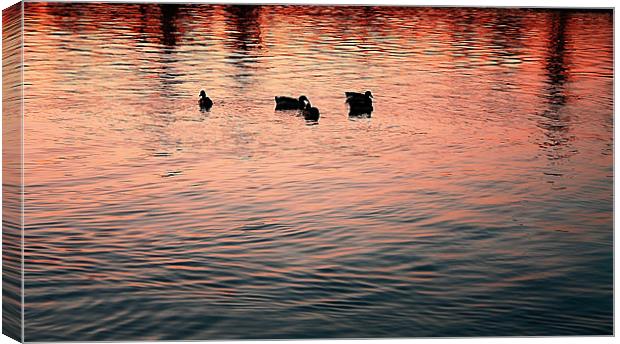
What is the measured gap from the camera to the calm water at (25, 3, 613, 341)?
305 inches

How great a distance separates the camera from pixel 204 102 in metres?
7.91

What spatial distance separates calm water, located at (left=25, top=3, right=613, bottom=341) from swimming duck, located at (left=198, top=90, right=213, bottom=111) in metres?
0.07

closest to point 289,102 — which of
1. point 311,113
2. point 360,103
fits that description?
point 311,113

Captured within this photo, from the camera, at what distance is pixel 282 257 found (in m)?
7.90

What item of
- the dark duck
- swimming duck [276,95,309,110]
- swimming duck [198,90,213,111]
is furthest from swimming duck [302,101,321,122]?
swimming duck [198,90,213,111]

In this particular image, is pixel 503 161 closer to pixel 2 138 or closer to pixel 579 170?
pixel 579 170

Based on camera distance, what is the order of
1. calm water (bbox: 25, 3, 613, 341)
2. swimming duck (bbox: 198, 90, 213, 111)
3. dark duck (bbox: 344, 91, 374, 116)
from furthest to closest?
dark duck (bbox: 344, 91, 374, 116) → swimming duck (bbox: 198, 90, 213, 111) → calm water (bbox: 25, 3, 613, 341)

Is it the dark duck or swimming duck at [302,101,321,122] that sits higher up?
the dark duck

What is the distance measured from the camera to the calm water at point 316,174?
7.73 metres

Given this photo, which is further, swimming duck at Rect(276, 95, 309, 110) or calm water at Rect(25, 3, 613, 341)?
swimming duck at Rect(276, 95, 309, 110)

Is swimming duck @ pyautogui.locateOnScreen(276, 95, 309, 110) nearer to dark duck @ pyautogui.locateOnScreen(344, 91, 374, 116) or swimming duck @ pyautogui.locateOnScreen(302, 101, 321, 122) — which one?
swimming duck @ pyautogui.locateOnScreen(302, 101, 321, 122)

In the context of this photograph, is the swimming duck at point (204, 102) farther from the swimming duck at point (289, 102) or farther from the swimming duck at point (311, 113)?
the swimming duck at point (311, 113)

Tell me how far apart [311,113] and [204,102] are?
2.13 ft

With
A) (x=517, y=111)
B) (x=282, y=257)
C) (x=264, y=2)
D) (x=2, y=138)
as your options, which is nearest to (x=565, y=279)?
(x=517, y=111)
